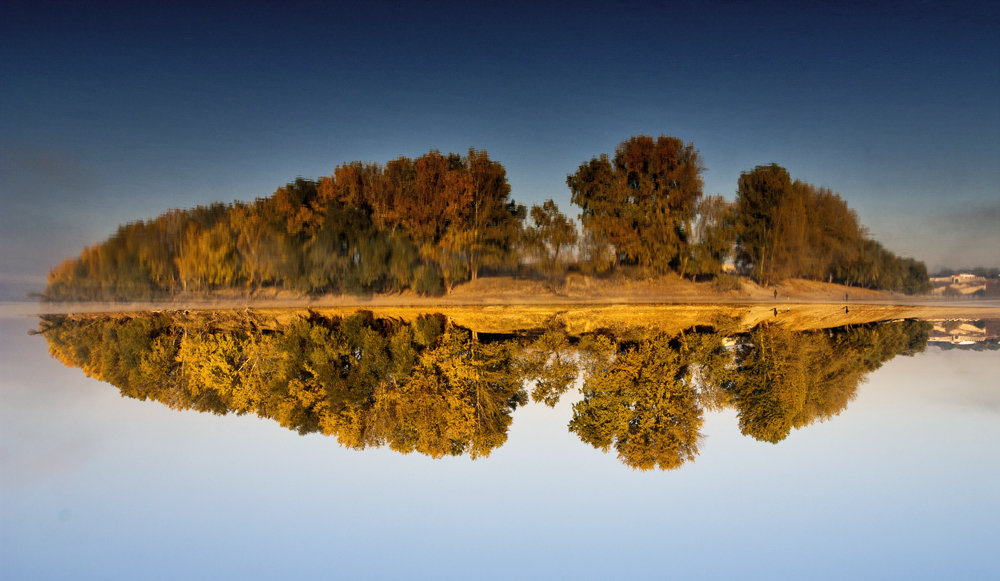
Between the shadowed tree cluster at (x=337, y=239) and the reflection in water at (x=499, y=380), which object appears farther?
the shadowed tree cluster at (x=337, y=239)

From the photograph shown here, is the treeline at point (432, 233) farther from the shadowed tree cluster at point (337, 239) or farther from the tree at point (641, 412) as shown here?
the tree at point (641, 412)

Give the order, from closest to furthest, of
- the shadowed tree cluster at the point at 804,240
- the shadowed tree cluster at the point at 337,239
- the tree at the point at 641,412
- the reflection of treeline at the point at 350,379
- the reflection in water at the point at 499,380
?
the tree at the point at 641,412 → the reflection in water at the point at 499,380 → the reflection of treeline at the point at 350,379 → the shadowed tree cluster at the point at 337,239 → the shadowed tree cluster at the point at 804,240

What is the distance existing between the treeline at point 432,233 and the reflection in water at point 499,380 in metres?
5.08

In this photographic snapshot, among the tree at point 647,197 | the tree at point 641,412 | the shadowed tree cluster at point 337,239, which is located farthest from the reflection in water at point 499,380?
the tree at point 647,197

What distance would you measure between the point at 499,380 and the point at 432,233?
1278cm

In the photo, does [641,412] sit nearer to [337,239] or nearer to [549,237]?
[549,237]

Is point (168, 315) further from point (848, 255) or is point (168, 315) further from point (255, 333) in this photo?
point (848, 255)

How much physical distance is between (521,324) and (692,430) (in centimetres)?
1177

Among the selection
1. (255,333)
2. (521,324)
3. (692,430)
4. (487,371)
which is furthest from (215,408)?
(692,430)

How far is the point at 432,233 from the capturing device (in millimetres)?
32000

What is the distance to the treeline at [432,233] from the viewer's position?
1255 inches

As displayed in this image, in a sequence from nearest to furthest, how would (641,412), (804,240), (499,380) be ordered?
(641,412)
(499,380)
(804,240)

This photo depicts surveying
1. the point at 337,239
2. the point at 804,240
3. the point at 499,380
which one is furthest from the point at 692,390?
the point at 337,239

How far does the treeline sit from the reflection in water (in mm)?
5082
